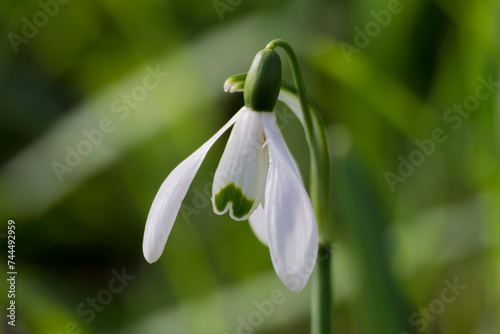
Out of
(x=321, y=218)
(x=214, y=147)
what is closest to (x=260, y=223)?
(x=321, y=218)

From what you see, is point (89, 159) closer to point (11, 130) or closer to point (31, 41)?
point (11, 130)

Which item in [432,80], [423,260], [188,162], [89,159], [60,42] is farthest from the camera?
[60,42]

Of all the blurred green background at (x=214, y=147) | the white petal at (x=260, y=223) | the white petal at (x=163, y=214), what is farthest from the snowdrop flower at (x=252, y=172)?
the blurred green background at (x=214, y=147)

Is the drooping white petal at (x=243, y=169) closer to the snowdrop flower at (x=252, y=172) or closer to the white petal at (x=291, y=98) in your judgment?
the snowdrop flower at (x=252, y=172)

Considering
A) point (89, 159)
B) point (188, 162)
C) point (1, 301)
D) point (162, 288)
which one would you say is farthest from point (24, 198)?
point (188, 162)

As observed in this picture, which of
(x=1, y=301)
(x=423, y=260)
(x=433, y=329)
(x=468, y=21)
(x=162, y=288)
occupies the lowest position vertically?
(x=1, y=301)

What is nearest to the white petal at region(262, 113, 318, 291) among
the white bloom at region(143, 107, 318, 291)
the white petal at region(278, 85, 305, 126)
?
the white bloom at region(143, 107, 318, 291)
